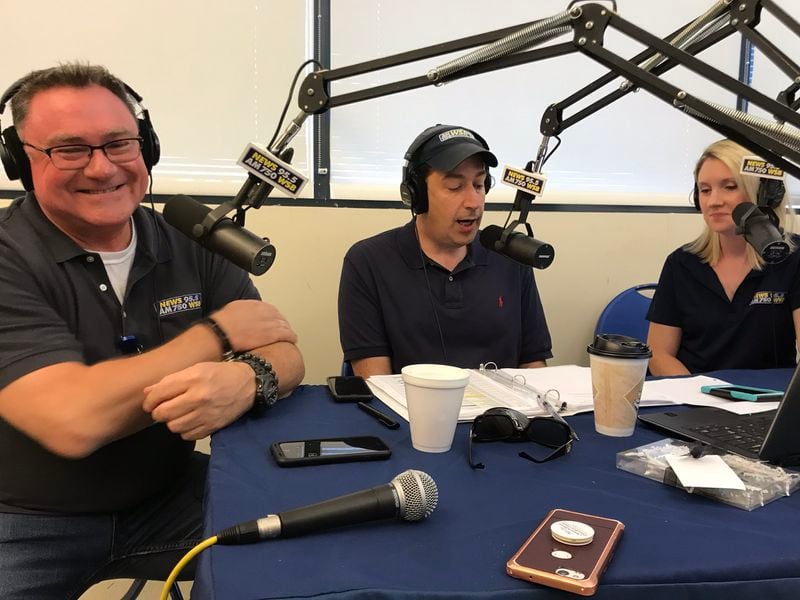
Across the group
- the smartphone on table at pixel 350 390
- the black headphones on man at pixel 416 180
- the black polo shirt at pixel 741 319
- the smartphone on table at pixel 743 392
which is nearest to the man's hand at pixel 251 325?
the smartphone on table at pixel 350 390

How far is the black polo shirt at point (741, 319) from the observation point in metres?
2.01

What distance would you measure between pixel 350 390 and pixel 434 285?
69 cm

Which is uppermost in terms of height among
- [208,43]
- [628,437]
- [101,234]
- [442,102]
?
[208,43]

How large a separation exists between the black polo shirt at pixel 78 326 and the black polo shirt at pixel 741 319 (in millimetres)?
1606

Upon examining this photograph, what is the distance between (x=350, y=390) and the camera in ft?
4.37

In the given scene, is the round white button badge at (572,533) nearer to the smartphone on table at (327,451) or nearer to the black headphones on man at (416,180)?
the smartphone on table at (327,451)

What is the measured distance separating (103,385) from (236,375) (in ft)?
0.72

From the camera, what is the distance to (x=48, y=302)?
129cm

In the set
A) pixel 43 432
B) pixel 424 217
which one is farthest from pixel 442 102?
pixel 43 432

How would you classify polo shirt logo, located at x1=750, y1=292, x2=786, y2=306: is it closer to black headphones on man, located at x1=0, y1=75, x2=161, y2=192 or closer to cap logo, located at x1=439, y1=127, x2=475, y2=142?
cap logo, located at x1=439, y1=127, x2=475, y2=142

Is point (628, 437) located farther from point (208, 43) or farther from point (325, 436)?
point (208, 43)

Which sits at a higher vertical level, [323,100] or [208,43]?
[208,43]

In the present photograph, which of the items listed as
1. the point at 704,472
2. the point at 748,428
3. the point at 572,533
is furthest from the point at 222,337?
the point at 748,428

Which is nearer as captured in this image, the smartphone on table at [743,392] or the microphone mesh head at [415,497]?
the microphone mesh head at [415,497]
